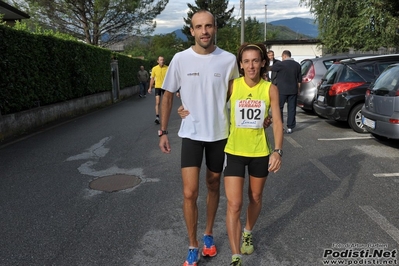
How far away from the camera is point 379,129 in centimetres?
662

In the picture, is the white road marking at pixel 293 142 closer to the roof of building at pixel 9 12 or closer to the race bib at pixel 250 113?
the race bib at pixel 250 113

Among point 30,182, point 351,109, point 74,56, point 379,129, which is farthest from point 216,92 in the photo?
point 74,56

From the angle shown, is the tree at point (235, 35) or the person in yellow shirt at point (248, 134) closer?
the person in yellow shirt at point (248, 134)

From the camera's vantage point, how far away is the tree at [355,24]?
22.6 metres

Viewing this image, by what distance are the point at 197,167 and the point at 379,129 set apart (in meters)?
4.82

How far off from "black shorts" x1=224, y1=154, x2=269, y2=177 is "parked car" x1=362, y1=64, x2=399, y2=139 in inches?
166

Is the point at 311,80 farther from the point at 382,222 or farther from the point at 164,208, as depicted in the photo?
the point at 164,208

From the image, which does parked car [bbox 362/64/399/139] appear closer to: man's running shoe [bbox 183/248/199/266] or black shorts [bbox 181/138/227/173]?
black shorts [bbox 181/138/227/173]

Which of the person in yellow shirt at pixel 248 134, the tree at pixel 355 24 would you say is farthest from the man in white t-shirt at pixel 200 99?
the tree at pixel 355 24

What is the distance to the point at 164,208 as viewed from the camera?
4.31 meters

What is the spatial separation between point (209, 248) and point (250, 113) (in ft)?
3.99

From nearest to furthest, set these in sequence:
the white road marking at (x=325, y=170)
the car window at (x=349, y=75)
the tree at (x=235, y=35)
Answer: the white road marking at (x=325, y=170) → the car window at (x=349, y=75) → the tree at (x=235, y=35)

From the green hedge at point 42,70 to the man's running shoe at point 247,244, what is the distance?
23.2ft

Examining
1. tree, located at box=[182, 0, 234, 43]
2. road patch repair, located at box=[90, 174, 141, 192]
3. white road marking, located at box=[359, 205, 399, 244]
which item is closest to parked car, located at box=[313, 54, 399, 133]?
white road marking, located at box=[359, 205, 399, 244]
